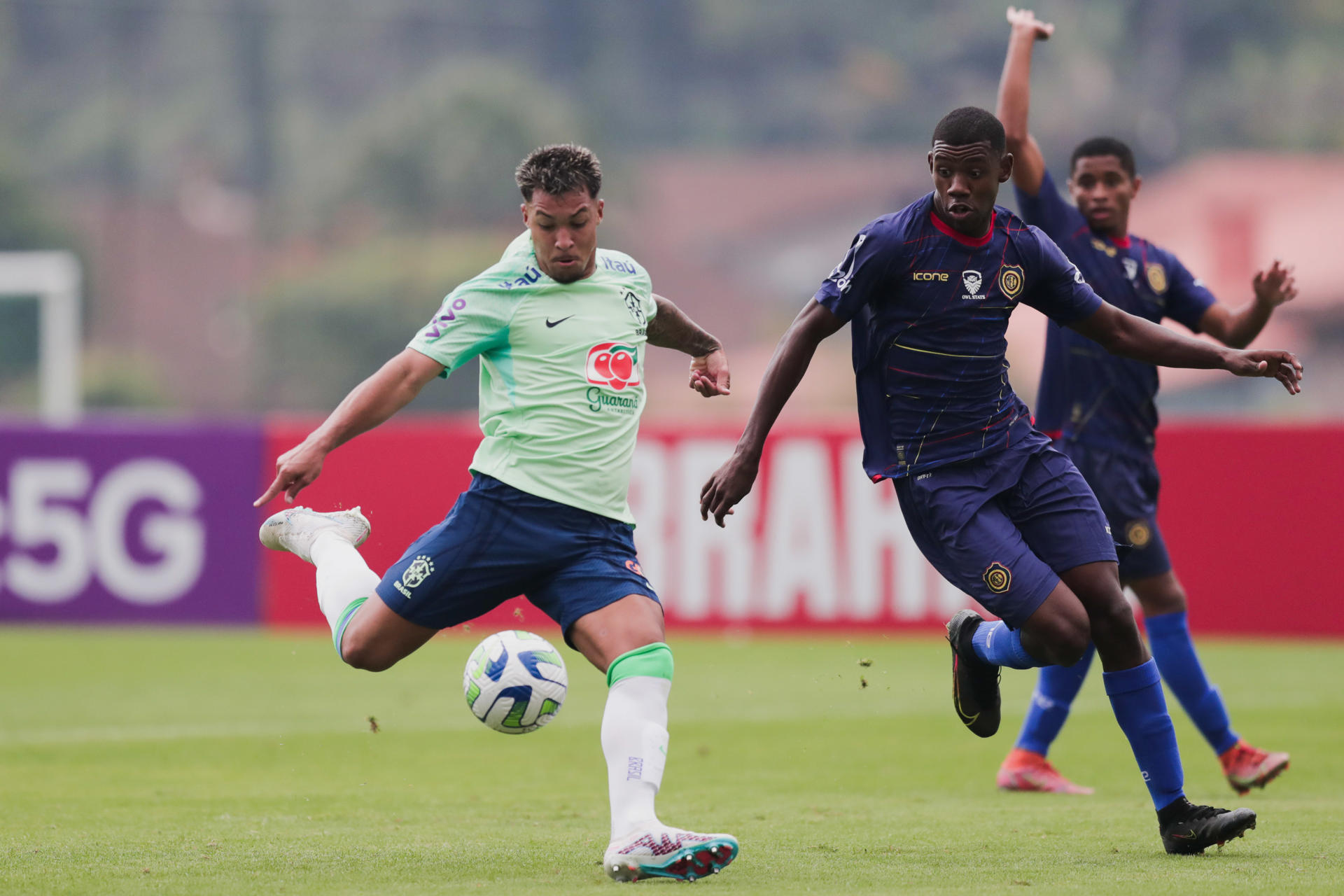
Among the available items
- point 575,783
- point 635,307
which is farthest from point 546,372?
point 575,783

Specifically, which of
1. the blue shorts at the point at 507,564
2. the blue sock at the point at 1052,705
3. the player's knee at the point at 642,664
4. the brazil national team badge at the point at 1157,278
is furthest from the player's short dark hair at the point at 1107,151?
the player's knee at the point at 642,664

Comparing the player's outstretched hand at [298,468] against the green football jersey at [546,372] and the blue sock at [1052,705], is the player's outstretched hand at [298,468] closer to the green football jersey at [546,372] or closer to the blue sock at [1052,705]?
the green football jersey at [546,372]

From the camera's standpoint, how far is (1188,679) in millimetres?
7566

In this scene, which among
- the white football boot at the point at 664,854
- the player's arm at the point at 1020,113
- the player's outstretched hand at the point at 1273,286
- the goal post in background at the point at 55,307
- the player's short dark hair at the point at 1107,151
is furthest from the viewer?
the goal post in background at the point at 55,307

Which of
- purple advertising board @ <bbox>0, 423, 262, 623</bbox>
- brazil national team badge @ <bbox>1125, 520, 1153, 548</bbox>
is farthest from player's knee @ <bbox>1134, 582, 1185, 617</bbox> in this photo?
purple advertising board @ <bbox>0, 423, 262, 623</bbox>

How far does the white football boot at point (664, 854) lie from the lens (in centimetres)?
522

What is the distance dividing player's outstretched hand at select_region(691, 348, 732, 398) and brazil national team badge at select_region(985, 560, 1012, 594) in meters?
1.16

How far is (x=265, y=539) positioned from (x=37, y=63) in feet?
114

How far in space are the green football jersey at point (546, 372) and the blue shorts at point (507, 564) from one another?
72 mm

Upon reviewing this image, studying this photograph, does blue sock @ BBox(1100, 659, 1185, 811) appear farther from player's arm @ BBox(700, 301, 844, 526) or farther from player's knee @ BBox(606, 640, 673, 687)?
player's knee @ BBox(606, 640, 673, 687)

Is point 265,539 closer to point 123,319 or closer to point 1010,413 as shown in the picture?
point 1010,413

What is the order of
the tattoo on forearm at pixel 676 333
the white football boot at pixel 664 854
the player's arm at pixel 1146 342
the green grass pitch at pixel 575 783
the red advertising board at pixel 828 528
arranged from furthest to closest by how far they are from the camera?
1. the red advertising board at pixel 828 528
2. the tattoo on forearm at pixel 676 333
3. the player's arm at pixel 1146 342
4. the green grass pitch at pixel 575 783
5. the white football boot at pixel 664 854

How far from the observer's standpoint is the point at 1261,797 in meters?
7.43

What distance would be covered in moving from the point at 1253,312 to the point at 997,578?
96.7 inches
